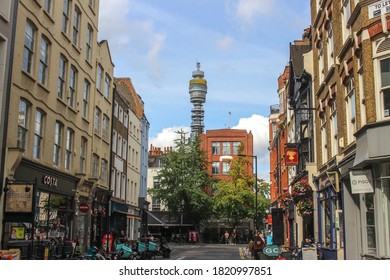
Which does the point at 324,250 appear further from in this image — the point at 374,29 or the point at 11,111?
the point at 11,111

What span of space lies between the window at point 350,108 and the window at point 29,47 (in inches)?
458

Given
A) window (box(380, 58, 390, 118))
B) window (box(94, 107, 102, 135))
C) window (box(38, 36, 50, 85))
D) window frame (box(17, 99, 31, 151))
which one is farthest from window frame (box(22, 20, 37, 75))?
window (box(380, 58, 390, 118))

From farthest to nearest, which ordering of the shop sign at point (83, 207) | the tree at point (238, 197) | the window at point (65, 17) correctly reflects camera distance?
1. the tree at point (238, 197)
2. the shop sign at point (83, 207)
3. the window at point (65, 17)

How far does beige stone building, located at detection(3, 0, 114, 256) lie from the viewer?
17413mm

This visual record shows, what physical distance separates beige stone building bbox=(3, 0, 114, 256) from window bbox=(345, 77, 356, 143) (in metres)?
10.2

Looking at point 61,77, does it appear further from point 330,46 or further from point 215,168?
point 215,168

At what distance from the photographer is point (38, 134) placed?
19500 millimetres

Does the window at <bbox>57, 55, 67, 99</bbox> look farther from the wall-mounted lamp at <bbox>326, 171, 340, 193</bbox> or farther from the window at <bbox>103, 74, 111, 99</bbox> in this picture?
the wall-mounted lamp at <bbox>326, 171, 340, 193</bbox>

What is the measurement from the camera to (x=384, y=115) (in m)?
13.1

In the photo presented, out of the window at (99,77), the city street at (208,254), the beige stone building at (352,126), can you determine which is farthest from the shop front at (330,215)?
the window at (99,77)

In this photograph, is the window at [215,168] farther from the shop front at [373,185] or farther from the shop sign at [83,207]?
the shop front at [373,185]

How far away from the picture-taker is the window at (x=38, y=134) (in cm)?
1922
